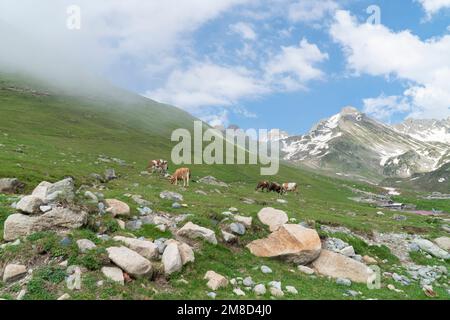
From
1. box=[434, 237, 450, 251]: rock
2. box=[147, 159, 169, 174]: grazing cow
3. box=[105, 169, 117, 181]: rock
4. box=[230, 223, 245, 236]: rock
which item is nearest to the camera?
box=[230, 223, 245, 236]: rock

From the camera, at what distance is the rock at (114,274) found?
1481 cm

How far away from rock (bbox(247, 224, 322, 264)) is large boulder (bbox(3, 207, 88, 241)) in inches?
398

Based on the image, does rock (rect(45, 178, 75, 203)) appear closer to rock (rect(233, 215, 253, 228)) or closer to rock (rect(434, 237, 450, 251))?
rock (rect(233, 215, 253, 228))

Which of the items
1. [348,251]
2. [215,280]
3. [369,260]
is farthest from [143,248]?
[369,260]

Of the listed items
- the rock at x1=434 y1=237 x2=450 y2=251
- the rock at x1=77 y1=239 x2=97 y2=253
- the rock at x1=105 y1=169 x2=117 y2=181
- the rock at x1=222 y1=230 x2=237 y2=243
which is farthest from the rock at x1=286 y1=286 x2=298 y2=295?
the rock at x1=105 y1=169 x2=117 y2=181

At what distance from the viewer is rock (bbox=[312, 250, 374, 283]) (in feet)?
68.4

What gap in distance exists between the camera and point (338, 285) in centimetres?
1931

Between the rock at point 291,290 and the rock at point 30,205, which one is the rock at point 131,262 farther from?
the rock at point 291,290

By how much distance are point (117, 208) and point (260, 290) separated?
10148 mm

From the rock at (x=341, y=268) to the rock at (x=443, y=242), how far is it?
42.4 feet

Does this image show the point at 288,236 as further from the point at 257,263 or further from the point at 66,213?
the point at 66,213

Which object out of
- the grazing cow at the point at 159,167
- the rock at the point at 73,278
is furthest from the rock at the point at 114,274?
the grazing cow at the point at 159,167
